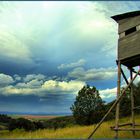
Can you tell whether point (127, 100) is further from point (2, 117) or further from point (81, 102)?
point (2, 117)

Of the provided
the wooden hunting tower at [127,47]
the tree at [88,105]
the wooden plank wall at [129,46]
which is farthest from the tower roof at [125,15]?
the tree at [88,105]

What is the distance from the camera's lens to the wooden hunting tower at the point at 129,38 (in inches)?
682

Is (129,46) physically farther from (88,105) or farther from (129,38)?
(88,105)

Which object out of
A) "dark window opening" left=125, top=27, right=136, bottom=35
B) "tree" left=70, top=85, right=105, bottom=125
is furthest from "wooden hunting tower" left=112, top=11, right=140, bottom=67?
"tree" left=70, top=85, right=105, bottom=125

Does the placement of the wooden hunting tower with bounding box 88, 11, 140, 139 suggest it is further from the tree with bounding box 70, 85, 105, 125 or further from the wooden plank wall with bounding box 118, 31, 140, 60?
the tree with bounding box 70, 85, 105, 125

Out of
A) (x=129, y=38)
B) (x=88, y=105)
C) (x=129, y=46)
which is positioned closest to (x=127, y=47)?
(x=129, y=46)

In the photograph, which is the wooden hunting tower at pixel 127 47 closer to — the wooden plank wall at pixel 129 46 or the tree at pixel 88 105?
the wooden plank wall at pixel 129 46

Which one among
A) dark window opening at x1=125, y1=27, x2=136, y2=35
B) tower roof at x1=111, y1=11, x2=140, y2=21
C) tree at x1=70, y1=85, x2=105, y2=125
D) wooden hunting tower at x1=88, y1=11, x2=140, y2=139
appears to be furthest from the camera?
tree at x1=70, y1=85, x2=105, y2=125

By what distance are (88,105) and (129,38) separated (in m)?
28.1

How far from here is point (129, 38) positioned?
17.9 m

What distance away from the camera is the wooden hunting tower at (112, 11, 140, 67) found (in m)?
17.3

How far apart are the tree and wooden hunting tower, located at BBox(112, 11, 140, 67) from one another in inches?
1028

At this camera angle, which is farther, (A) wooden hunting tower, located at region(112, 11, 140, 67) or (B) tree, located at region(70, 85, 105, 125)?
(B) tree, located at region(70, 85, 105, 125)

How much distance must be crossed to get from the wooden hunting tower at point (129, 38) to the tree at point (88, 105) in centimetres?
2612
